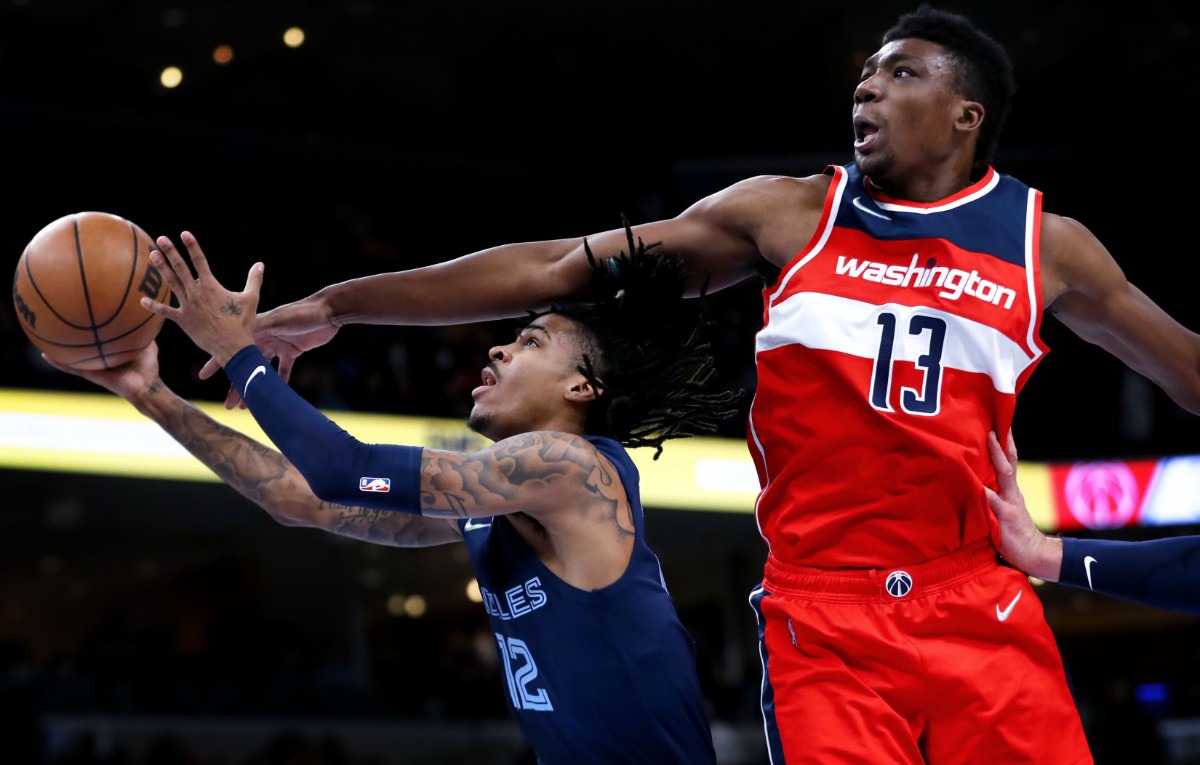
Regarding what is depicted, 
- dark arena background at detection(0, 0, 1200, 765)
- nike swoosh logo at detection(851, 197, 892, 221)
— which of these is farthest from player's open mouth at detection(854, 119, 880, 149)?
dark arena background at detection(0, 0, 1200, 765)

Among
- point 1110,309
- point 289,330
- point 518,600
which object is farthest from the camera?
point 289,330

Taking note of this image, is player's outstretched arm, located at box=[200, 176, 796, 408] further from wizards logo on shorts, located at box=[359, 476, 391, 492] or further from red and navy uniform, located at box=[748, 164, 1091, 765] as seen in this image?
wizards logo on shorts, located at box=[359, 476, 391, 492]

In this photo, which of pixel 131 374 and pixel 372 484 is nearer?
pixel 372 484

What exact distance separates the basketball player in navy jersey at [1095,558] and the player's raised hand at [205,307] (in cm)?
165

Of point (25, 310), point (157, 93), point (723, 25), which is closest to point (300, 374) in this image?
point (157, 93)

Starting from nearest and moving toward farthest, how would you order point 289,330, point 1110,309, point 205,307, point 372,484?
point 372,484 → point 205,307 → point 1110,309 → point 289,330

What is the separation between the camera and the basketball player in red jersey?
116 inches

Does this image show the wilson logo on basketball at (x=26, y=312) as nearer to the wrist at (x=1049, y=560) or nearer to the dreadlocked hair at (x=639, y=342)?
the dreadlocked hair at (x=639, y=342)

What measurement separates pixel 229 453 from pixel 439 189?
39.7 ft

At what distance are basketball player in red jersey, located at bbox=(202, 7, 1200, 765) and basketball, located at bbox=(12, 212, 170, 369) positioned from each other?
0.31m

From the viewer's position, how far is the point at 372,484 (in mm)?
2900

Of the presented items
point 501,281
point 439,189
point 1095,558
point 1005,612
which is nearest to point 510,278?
point 501,281

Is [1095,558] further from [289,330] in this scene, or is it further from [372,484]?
[289,330]

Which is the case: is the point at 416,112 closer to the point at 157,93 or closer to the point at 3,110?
the point at 157,93
